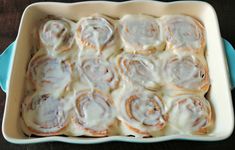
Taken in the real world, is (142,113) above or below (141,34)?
below

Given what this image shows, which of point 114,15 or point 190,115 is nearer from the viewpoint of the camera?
point 190,115

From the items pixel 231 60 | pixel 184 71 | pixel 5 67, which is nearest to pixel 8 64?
pixel 5 67

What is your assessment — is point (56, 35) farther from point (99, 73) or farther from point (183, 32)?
point (183, 32)

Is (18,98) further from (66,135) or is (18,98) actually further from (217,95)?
(217,95)

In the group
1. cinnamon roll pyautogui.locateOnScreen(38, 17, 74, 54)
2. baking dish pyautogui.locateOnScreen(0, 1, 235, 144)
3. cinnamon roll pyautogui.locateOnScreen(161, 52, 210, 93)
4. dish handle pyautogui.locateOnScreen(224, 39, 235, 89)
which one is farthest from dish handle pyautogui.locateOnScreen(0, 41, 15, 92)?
dish handle pyautogui.locateOnScreen(224, 39, 235, 89)

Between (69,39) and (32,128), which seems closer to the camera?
(32,128)

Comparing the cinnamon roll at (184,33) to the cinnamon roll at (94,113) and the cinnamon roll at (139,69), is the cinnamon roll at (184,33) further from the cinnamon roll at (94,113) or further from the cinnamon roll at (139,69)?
the cinnamon roll at (94,113)

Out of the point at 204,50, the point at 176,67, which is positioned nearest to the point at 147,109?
the point at 176,67
